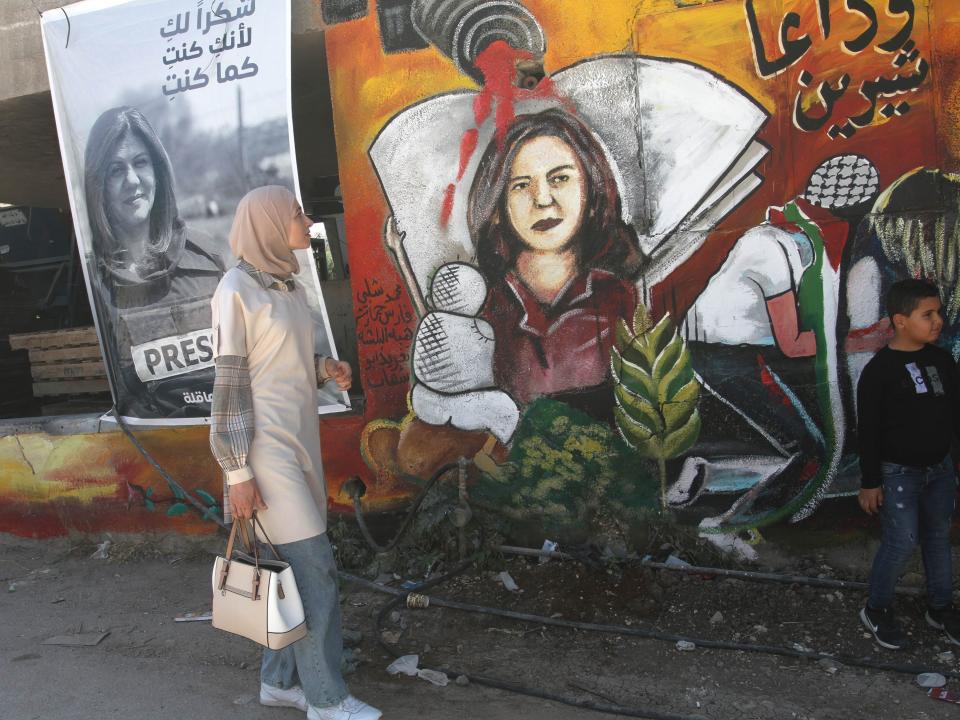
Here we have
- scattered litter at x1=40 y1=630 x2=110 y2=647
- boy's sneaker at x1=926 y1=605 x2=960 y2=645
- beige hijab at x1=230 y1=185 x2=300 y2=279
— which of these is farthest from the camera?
scattered litter at x1=40 y1=630 x2=110 y2=647

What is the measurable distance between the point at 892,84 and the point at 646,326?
1.64 m

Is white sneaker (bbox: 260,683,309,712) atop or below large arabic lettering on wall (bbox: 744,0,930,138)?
below

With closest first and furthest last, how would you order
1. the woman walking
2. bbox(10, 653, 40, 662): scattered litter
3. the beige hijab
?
the woman walking
the beige hijab
bbox(10, 653, 40, 662): scattered litter

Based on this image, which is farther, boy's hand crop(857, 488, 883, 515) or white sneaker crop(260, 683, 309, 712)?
Answer: boy's hand crop(857, 488, 883, 515)

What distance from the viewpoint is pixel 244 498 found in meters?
2.71

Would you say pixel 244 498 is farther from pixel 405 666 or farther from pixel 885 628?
pixel 885 628

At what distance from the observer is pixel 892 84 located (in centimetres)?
365

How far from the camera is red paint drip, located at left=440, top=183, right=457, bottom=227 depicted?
4.46 metres

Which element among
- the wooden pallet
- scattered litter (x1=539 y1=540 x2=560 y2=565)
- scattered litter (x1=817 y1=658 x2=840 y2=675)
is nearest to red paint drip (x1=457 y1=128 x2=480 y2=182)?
scattered litter (x1=539 y1=540 x2=560 y2=565)

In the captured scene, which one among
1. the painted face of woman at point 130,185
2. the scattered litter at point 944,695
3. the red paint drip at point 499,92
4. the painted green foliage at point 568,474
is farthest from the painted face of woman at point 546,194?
the scattered litter at point 944,695

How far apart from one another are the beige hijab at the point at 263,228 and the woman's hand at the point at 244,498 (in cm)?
81

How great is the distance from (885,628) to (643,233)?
7.24 feet

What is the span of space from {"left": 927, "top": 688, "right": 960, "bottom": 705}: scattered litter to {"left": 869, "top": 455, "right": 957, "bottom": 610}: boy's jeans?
0.42 meters

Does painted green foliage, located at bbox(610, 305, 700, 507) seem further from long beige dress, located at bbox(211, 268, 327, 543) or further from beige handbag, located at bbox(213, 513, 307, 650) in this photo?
beige handbag, located at bbox(213, 513, 307, 650)
